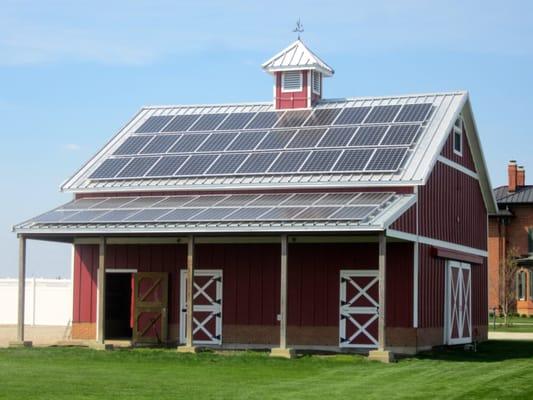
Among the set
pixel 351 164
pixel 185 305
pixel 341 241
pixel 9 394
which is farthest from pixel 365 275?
pixel 9 394

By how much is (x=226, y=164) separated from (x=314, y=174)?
3115 mm

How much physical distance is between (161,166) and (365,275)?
24.7 ft

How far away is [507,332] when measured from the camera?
48.4 m

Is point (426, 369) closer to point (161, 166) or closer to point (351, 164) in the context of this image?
point (351, 164)

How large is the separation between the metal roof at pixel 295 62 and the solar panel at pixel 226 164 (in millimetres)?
4733

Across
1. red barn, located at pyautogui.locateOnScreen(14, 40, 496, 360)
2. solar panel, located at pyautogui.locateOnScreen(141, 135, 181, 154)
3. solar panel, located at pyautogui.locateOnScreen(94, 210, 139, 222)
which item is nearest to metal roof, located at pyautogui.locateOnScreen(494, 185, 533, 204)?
red barn, located at pyautogui.locateOnScreen(14, 40, 496, 360)

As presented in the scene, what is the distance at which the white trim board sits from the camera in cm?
2960

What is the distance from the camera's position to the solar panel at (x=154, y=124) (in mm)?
38438

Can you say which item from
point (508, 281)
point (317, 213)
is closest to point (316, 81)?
point (317, 213)

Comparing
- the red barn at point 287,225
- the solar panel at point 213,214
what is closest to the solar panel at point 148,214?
the red barn at point 287,225

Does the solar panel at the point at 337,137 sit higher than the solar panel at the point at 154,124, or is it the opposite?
the solar panel at the point at 154,124

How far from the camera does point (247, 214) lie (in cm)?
3036

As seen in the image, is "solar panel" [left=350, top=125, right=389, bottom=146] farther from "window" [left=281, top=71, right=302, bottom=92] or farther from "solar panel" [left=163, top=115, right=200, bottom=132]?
"solar panel" [left=163, top=115, right=200, bottom=132]

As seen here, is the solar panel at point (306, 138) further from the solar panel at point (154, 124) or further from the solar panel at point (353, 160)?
the solar panel at point (154, 124)
